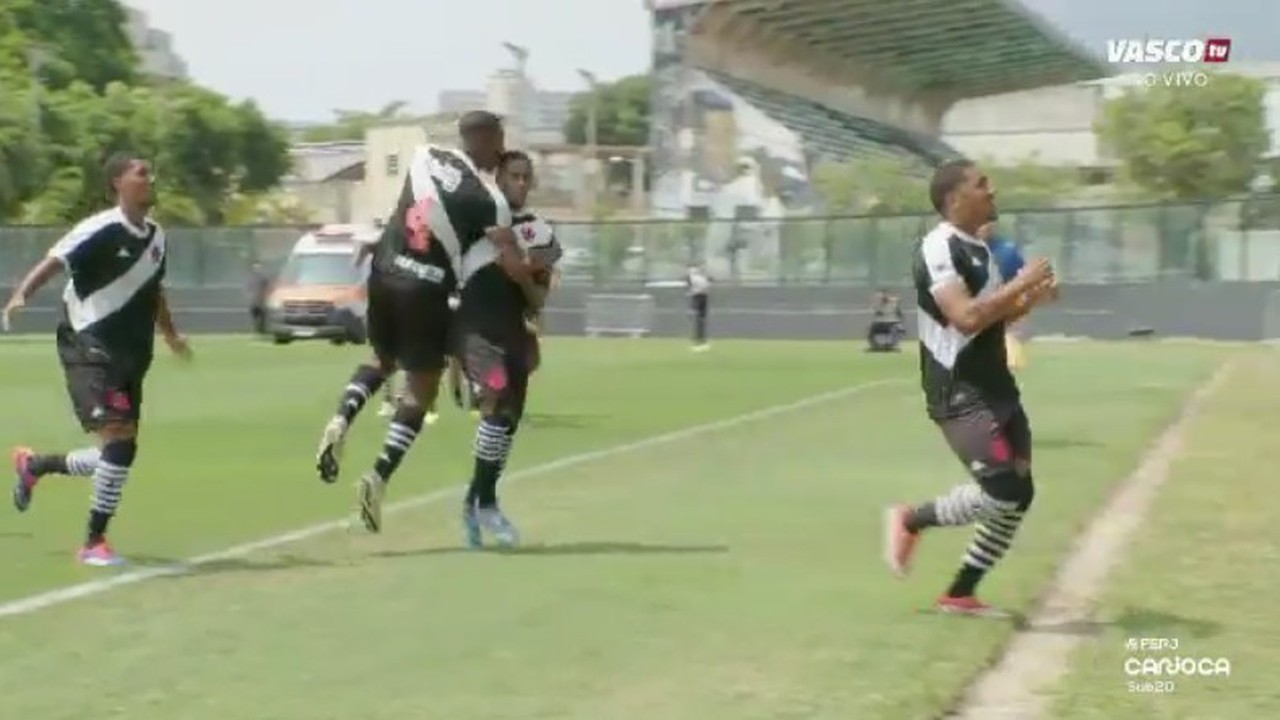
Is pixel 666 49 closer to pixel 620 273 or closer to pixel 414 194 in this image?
pixel 620 273

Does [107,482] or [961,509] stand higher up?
[961,509]

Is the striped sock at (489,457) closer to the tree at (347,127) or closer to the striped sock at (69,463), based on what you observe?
the striped sock at (69,463)

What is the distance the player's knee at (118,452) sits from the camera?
9.99m

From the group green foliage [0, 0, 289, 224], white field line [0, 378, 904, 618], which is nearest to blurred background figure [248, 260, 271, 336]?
green foliage [0, 0, 289, 224]

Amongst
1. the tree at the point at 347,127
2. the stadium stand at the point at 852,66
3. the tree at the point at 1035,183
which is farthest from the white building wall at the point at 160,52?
the tree at the point at 1035,183

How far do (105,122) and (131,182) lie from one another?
6943 cm

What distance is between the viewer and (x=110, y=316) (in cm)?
987

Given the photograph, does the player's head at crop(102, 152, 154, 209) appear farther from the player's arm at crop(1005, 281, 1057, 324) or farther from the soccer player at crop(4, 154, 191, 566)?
the player's arm at crop(1005, 281, 1057, 324)

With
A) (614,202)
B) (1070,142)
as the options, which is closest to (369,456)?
(1070,142)

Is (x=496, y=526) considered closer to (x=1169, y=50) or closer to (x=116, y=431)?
(x=116, y=431)

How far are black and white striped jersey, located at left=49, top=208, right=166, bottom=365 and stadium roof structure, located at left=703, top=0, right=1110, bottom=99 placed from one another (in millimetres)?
45585

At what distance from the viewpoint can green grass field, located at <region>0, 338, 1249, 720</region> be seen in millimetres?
6785

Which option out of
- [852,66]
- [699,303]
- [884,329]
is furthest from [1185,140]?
[852,66]

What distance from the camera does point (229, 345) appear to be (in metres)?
44.7
